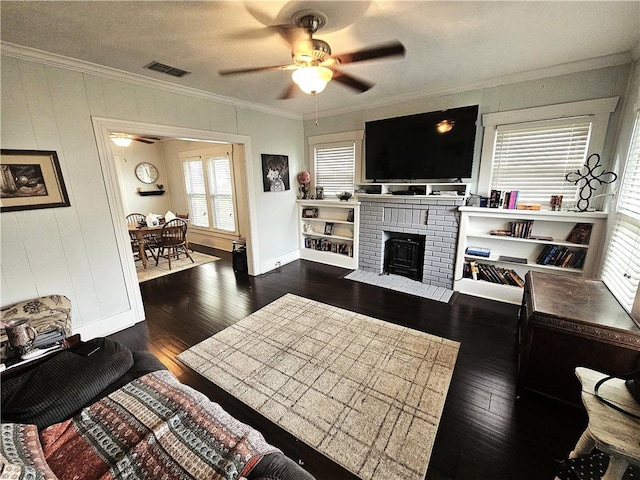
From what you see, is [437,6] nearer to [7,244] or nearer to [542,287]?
[542,287]

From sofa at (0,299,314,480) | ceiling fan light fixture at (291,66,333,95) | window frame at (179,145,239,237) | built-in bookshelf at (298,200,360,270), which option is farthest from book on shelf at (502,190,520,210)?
window frame at (179,145,239,237)

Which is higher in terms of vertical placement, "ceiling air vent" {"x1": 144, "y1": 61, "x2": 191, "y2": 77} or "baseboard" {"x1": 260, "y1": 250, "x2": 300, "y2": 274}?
"ceiling air vent" {"x1": 144, "y1": 61, "x2": 191, "y2": 77}

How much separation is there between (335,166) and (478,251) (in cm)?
266

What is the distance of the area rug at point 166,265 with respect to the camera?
4555mm

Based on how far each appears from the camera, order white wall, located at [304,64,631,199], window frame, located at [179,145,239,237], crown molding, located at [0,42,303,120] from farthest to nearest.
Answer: window frame, located at [179,145,239,237]
white wall, located at [304,64,631,199]
crown molding, located at [0,42,303,120]

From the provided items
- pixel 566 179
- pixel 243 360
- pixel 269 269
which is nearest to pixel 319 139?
pixel 269 269

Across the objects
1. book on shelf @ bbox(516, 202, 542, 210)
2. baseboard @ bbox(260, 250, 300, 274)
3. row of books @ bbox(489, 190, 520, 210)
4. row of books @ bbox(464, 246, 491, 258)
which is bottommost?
baseboard @ bbox(260, 250, 300, 274)

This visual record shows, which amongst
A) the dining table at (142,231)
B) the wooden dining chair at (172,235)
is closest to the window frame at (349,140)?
the wooden dining chair at (172,235)

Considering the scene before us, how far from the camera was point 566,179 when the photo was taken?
2.96 meters

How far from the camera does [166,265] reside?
5.07m

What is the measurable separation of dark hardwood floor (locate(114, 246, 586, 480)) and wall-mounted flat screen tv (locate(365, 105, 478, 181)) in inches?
66.6

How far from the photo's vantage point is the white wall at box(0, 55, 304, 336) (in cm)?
221

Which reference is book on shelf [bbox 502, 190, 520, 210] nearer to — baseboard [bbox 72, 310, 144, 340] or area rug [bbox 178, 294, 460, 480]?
area rug [bbox 178, 294, 460, 480]

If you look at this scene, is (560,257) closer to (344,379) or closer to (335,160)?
(344,379)
